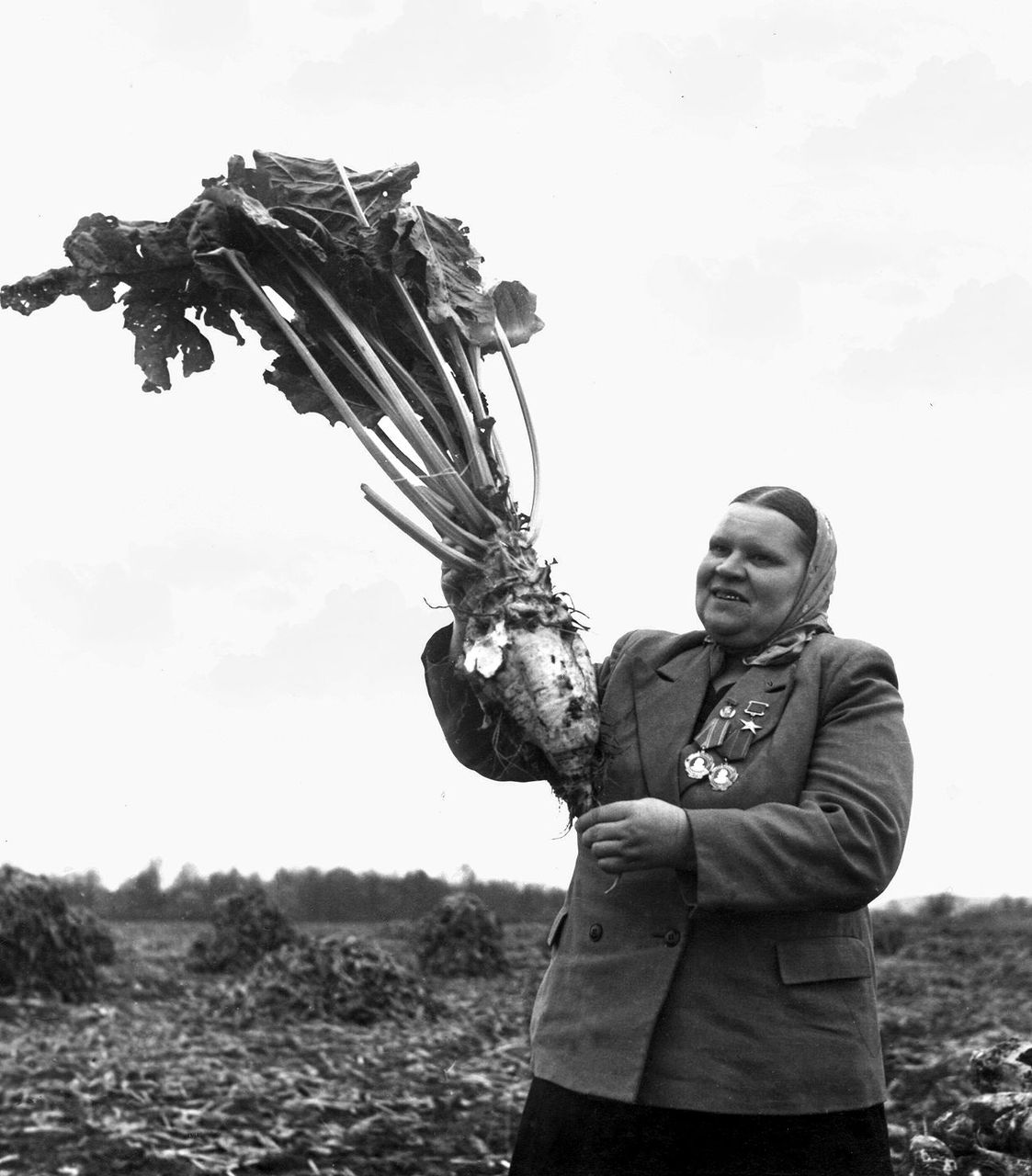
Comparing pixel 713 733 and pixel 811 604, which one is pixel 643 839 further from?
pixel 811 604

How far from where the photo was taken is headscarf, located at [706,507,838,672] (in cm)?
262

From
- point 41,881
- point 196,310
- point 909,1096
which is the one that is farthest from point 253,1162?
point 41,881

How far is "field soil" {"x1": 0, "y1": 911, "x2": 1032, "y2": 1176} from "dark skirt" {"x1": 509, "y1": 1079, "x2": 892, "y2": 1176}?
8.46ft

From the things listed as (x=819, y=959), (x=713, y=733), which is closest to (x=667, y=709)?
(x=713, y=733)

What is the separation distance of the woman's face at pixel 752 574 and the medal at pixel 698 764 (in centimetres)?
29

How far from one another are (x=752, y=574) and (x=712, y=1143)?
111cm

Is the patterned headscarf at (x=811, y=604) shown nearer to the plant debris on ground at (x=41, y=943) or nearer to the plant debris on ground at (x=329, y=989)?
the plant debris on ground at (x=329, y=989)

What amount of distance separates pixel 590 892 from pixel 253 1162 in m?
3.34

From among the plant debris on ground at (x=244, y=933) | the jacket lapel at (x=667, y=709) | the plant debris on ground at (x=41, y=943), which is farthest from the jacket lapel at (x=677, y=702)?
the plant debris on ground at (x=244, y=933)

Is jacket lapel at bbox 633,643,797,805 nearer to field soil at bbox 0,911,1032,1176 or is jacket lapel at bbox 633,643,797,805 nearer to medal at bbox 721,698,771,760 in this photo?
medal at bbox 721,698,771,760

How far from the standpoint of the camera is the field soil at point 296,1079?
17.2 ft

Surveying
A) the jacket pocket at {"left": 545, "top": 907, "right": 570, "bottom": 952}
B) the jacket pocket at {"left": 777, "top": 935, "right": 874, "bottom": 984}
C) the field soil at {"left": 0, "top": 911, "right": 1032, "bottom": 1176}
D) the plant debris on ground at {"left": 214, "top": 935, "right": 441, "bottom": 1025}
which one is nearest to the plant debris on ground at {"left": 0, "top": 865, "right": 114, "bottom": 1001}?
the field soil at {"left": 0, "top": 911, "right": 1032, "bottom": 1176}

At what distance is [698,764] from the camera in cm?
249

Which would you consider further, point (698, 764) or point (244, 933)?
point (244, 933)
